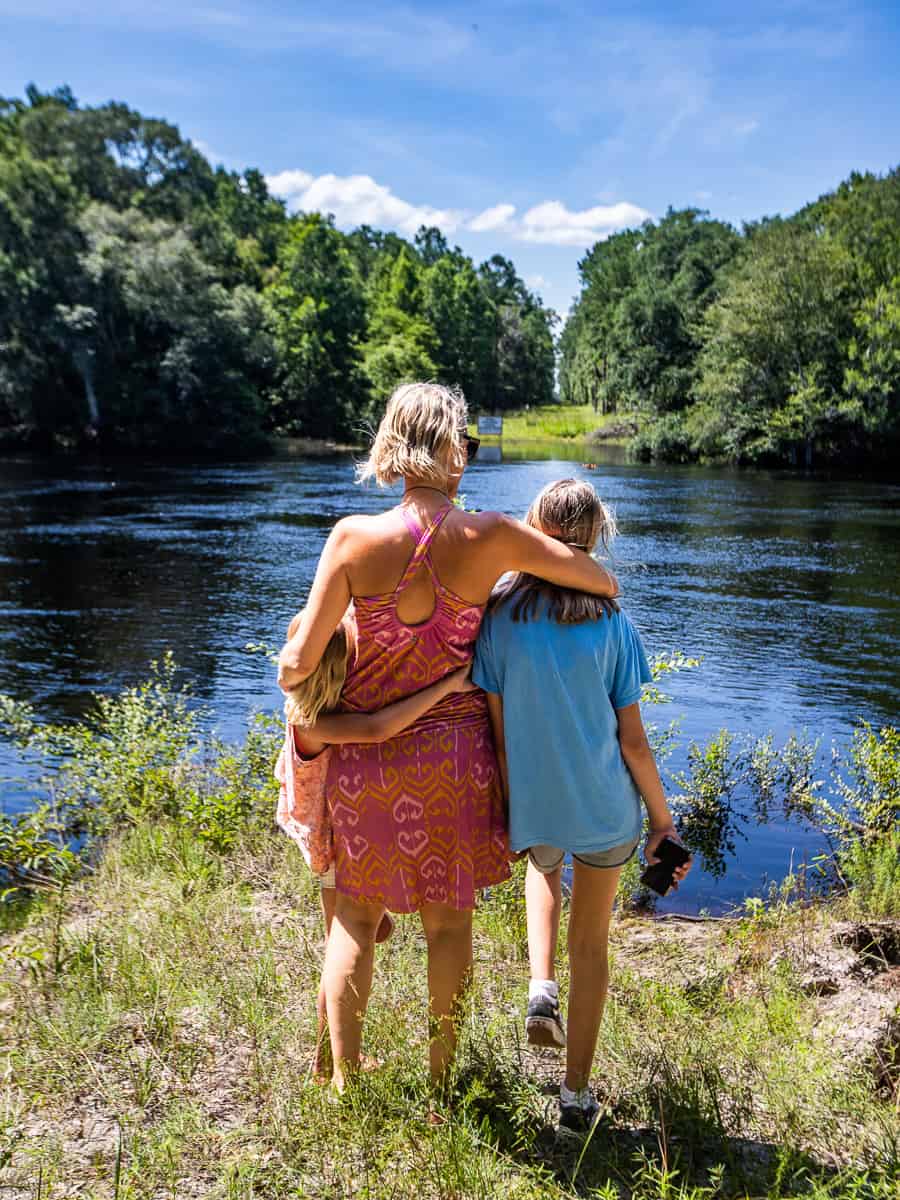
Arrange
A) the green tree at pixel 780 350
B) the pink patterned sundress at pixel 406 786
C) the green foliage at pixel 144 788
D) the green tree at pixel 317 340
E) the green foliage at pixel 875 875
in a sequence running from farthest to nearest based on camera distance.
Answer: the green tree at pixel 317 340 < the green tree at pixel 780 350 < the green foliage at pixel 144 788 < the green foliage at pixel 875 875 < the pink patterned sundress at pixel 406 786

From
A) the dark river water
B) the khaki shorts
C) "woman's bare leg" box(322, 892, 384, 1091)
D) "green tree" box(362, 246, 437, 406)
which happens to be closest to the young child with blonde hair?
"woman's bare leg" box(322, 892, 384, 1091)

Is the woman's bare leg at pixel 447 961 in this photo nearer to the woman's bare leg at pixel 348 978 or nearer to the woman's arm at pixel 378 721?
the woman's bare leg at pixel 348 978

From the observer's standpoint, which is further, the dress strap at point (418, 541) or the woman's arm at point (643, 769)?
the woman's arm at point (643, 769)

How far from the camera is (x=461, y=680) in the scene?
2.65 metres

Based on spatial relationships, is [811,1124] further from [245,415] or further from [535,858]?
[245,415]

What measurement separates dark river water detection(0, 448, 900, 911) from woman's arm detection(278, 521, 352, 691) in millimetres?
4293

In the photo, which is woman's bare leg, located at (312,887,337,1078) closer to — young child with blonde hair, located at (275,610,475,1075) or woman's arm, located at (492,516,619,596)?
young child with blonde hair, located at (275,610,475,1075)

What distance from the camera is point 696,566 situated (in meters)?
19.6

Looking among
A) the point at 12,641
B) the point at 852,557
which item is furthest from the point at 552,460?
the point at 12,641

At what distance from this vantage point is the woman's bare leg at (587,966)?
2680 mm

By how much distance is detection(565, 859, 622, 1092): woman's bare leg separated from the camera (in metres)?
2.68

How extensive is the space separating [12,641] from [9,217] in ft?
128

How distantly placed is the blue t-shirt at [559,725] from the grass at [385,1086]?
0.67 m

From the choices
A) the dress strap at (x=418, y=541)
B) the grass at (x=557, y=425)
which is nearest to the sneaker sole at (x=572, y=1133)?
the dress strap at (x=418, y=541)
